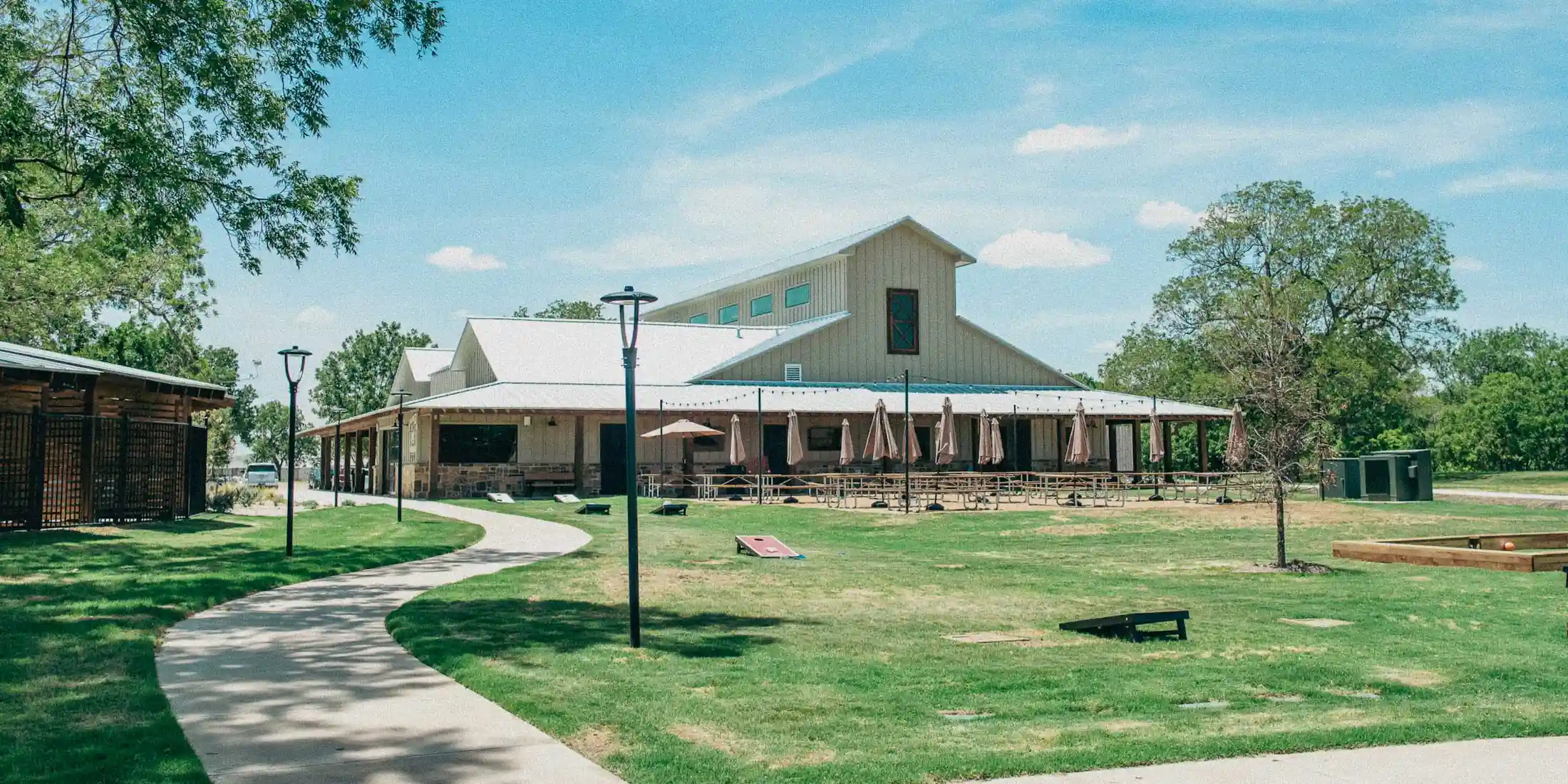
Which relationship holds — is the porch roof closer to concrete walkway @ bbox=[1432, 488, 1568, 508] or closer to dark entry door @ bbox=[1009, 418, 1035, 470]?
dark entry door @ bbox=[1009, 418, 1035, 470]

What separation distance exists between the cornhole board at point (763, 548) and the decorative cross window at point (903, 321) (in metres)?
25.0

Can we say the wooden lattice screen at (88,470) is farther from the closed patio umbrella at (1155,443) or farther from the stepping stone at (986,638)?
the closed patio umbrella at (1155,443)

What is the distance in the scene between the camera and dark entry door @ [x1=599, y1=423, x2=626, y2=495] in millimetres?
36438

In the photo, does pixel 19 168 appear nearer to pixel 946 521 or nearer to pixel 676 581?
pixel 676 581

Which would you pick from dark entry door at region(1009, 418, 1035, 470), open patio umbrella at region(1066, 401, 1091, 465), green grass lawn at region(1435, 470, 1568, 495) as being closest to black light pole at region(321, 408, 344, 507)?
open patio umbrella at region(1066, 401, 1091, 465)

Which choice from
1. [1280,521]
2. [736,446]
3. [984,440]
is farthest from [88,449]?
[984,440]

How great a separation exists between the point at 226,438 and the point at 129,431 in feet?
111

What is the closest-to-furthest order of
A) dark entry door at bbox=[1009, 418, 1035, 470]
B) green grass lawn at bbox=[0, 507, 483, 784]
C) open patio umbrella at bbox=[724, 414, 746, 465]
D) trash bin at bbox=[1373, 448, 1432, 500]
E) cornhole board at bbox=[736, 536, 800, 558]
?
green grass lawn at bbox=[0, 507, 483, 784] → cornhole board at bbox=[736, 536, 800, 558] → trash bin at bbox=[1373, 448, 1432, 500] → open patio umbrella at bbox=[724, 414, 746, 465] → dark entry door at bbox=[1009, 418, 1035, 470]

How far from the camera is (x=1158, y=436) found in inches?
1219

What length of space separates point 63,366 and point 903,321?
28011mm

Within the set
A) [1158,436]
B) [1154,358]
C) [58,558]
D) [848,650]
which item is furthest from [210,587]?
[1154,358]

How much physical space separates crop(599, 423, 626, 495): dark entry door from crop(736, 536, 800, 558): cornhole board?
18614 mm

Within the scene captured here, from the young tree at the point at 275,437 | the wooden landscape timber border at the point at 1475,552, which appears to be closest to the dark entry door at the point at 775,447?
the wooden landscape timber border at the point at 1475,552

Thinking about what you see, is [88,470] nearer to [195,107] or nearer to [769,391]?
[195,107]
